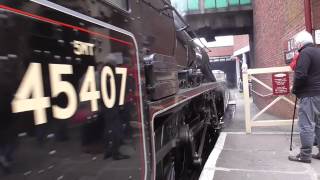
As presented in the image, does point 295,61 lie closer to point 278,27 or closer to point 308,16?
point 308,16

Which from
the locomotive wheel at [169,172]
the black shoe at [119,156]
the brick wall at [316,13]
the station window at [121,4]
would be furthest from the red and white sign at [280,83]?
the black shoe at [119,156]

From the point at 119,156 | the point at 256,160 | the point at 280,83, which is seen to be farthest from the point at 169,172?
the point at 280,83

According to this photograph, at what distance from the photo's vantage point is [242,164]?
20.7 feet

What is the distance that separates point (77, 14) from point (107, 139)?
0.72m

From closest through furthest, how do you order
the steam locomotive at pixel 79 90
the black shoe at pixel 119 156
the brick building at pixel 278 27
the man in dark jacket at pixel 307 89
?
the steam locomotive at pixel 79 90
the black shoe at pixel 119 156
the man in dark jacket at pixel 307 89
the brick building at pixel 278 27

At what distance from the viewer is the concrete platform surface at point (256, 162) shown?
220 inches

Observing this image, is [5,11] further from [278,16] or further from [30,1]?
[278,16]

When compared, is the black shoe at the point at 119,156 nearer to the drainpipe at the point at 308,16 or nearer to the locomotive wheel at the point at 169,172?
the locomotive wheel at the point at 169,172

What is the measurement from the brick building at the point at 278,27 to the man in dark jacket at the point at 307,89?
2.91 metres

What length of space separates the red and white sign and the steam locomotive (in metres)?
5.70

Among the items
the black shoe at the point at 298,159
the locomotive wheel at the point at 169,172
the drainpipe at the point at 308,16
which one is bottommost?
the black shoe at the point at 298,159

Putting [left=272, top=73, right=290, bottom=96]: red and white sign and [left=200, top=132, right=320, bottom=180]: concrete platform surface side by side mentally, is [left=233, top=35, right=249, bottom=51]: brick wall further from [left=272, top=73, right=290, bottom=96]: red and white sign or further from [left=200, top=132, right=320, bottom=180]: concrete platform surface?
[left=200, top=132, right=320, bottom=180]: concrete platform surface

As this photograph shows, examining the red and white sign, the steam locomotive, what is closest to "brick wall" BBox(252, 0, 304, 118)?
the red and white sign

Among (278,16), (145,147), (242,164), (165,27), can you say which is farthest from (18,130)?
(278,16)
